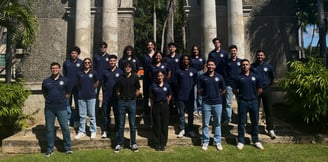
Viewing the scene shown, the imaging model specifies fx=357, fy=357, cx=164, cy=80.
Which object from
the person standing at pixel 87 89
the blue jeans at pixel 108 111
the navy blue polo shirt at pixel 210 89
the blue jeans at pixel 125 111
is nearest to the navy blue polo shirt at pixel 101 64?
the person standing at pixel 87 89

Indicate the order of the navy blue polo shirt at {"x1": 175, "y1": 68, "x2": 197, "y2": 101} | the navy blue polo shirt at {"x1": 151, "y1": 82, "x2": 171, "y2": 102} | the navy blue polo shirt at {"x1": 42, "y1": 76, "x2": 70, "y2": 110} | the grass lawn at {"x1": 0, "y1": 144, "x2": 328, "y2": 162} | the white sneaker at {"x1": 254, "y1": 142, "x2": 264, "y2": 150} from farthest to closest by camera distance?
1. the navy blue polo shirt at {"x1": 175, "y1": 68, "x2": 197, "y2": 101}
2. the white sneaker at {"x1": 254, "y1": 142, "x2": 264, "y2": 150}
3. the navy blue polo shirt at {"x1": 151, "y1": 82, "x2": 171, "y2": 102}
4. the navy blue polo shirt at {"x1": 42, "y1": 76, "x2": 70, "y2": 110}
5. the grass lawn at {"x1": 0, "y1": 144, "x2": 328, "y2": 162}

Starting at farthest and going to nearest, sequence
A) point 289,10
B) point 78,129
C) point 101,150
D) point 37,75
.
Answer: point 289,10
point 37,75
point 78,129
point 101,150

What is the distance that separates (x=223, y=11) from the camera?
47.1 feet

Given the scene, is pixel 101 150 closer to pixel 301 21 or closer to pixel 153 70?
pixel 153 70

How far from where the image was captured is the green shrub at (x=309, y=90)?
846 cm

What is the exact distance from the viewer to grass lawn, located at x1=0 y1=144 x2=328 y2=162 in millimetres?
7176

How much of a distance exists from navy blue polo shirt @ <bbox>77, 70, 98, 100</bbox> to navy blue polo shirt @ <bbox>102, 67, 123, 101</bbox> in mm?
287

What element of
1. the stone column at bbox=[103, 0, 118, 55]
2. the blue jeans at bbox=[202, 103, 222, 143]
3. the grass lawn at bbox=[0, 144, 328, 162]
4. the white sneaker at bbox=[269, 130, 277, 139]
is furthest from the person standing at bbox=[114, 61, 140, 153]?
the stone column at bbox=[103, 0, 118, 55]

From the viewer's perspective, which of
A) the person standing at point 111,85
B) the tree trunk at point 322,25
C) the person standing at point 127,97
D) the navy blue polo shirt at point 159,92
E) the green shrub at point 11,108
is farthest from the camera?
the tree trunk at point 322,25

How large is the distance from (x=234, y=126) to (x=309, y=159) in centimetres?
220

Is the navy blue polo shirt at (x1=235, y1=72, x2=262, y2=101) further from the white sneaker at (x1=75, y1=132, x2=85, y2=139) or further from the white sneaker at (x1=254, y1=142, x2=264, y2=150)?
the white sneaker at (x1=75, y1=132, x2=85, y2=139)

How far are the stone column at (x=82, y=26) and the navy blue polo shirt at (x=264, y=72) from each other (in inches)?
271

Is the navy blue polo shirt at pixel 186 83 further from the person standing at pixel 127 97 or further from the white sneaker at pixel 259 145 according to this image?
the white sneaker at pixel 259 145

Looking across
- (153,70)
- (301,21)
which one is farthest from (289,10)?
(301,21)
